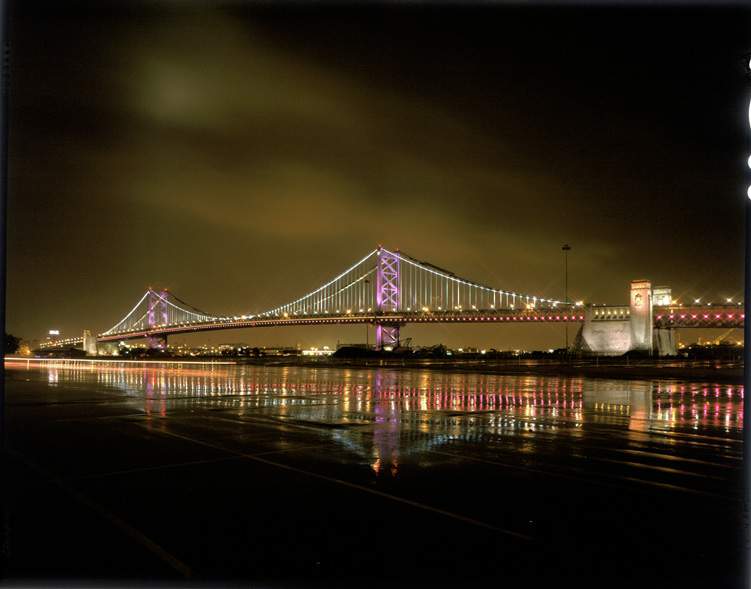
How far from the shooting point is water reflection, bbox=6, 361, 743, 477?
12336 millimetres

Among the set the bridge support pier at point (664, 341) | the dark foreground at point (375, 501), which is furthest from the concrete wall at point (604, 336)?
the dark foreground at point (375, 501)

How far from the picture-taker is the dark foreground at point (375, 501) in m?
5.39

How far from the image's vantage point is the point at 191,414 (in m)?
16.3

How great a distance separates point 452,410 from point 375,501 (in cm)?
997

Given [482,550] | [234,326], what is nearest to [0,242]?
[482,550]

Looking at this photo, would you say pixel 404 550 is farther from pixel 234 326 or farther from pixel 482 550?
pixel 234 326

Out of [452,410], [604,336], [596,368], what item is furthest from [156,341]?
[452,410]

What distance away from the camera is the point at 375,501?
7.29 m

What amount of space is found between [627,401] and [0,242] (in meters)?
18.4

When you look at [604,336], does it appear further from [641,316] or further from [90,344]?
[90,344]

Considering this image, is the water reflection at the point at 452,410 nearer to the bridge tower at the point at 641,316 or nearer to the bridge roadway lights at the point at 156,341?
the bridge tower at the point at 641,316

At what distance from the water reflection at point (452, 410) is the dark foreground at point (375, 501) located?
137 mm

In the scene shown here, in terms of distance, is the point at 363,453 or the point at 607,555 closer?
the point at 607,555

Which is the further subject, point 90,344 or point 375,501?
point 90,344
